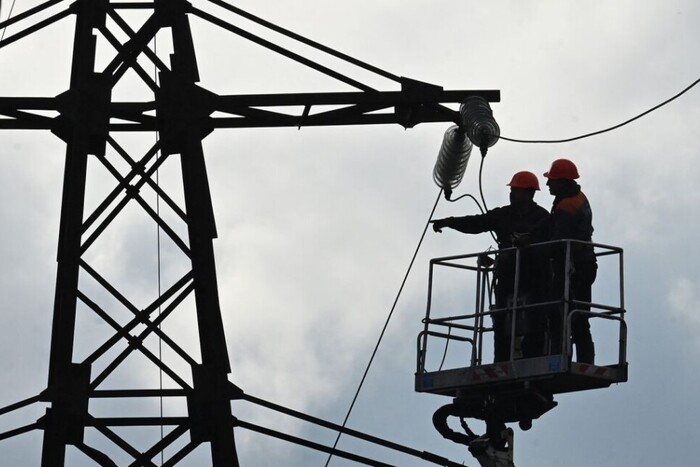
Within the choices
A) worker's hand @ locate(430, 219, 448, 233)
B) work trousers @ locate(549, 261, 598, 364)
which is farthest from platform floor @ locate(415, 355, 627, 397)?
worker's hand @ locate(430, 219, 448, 233)

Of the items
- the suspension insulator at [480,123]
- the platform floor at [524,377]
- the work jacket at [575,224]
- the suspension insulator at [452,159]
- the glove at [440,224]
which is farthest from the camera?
the suspension insulator at [452,159]

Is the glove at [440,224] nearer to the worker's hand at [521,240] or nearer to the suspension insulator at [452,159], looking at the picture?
the suspension insulator at [452,159]

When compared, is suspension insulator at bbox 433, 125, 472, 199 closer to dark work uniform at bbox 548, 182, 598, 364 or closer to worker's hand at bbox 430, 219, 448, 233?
→ worker's hand at bbox 430, 219, 448, 233

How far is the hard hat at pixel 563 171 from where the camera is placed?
1594cm

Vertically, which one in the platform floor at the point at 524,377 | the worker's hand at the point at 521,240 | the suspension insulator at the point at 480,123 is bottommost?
the platform floor at the point at 524,377

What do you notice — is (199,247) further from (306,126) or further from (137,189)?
(306,126)

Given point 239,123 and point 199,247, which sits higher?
point 239,123

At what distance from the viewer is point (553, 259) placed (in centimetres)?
1545


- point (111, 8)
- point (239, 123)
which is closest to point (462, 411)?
point (239, 123)

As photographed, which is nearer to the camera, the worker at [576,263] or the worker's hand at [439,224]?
the worker at [576,263]

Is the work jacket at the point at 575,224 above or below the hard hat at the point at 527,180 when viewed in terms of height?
below

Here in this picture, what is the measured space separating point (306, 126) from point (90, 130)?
7.60 ft

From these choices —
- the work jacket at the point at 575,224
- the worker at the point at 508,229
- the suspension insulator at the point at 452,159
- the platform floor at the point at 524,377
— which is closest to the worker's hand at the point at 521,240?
the worker at the point at 508,229

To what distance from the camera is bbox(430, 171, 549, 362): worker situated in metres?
15.6
